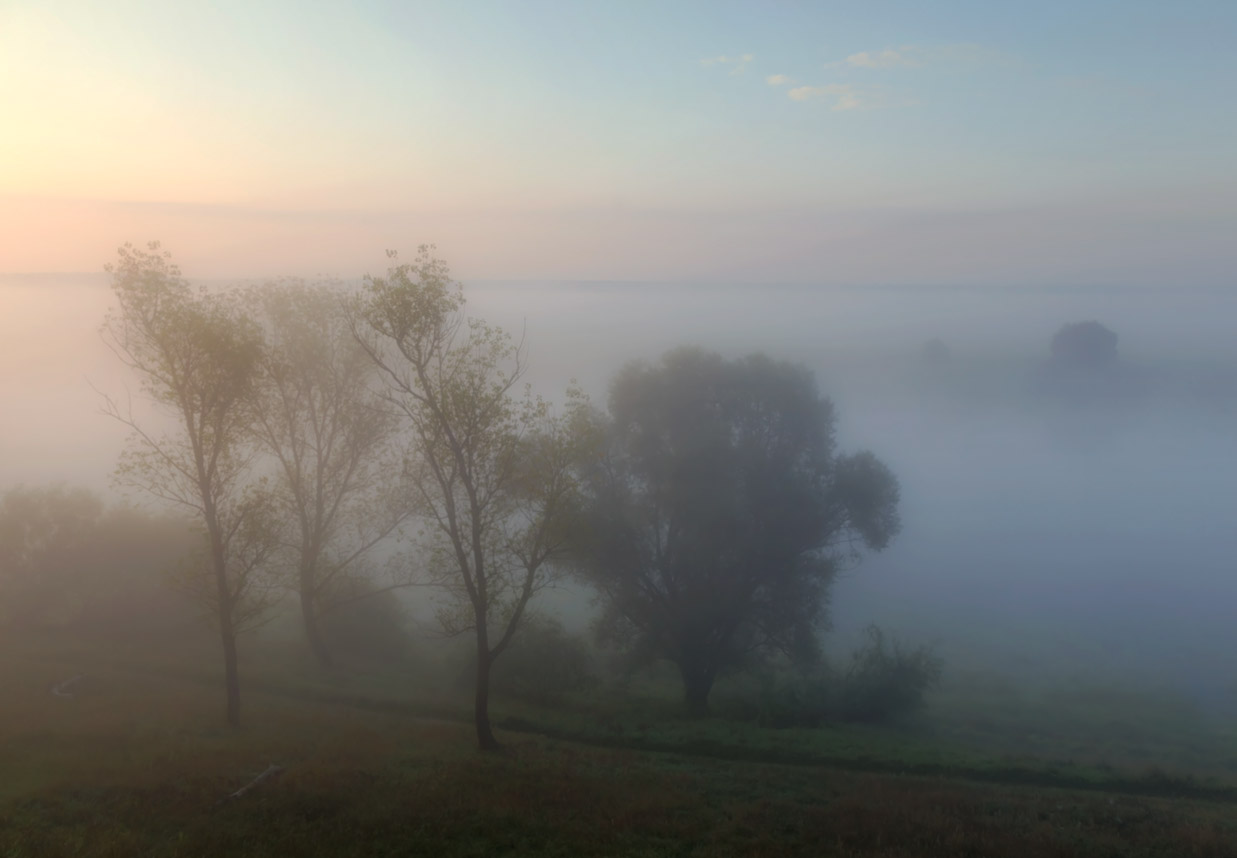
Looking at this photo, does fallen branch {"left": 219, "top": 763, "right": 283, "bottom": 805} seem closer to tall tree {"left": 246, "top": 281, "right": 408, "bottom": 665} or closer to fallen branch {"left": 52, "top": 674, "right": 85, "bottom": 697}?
fallen branch {"left": 52, "top": 674, "right": 85, "bottom": 697}

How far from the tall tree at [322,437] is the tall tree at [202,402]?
22.6 ft

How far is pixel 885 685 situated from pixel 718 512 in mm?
11208

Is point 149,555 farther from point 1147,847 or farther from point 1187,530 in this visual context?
point 1187,530

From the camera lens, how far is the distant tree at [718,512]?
35969mm

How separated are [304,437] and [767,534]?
76.6ft

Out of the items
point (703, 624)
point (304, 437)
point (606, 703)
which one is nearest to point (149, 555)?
point (304, 437)

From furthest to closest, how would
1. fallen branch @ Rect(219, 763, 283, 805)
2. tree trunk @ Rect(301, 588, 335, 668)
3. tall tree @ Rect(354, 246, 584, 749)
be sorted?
tree trunk @ Rect(301, 588, 335, 668), tall tree @ Rect(354, 246, 584, 749), fallen branch @ Rect(219, 763, 283, 805)

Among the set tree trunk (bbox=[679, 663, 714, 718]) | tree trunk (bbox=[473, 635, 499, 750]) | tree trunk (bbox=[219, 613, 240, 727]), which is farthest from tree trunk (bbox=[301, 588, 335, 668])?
tree trunk (bbox=[679, 663, 714, 718])

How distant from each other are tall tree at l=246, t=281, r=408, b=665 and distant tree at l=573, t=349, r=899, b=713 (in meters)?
12.1

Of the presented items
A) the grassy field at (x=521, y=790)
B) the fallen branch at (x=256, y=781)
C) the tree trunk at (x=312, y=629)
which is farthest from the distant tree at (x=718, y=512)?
the fallen branch at (x=256, y=781)

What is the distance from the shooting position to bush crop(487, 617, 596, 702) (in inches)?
1391

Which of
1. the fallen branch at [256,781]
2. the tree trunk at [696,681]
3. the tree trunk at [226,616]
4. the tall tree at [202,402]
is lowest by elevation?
the tree trunk at [696,681]

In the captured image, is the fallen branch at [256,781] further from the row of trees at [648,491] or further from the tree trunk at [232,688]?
the row of trees at [648,491]

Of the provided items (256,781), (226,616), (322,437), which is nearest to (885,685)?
(256,781)
